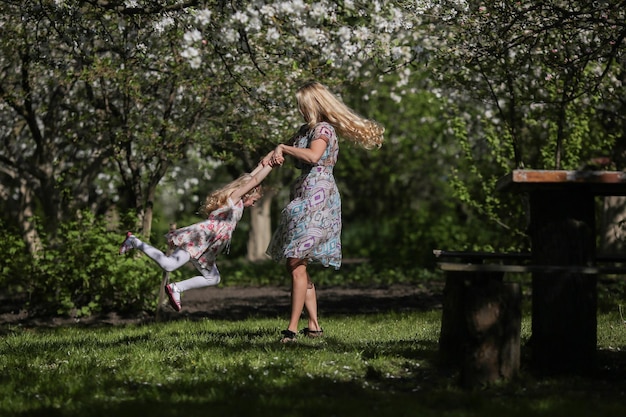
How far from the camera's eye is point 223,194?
7543 millimetres

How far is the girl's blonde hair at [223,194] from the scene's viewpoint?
754 centimetres

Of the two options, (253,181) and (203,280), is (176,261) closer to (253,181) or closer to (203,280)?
(203,280)

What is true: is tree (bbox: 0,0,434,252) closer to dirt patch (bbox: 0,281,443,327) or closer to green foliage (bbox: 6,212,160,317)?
green foliage (bbox: 6,212,160,317)

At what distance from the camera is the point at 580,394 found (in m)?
5.14

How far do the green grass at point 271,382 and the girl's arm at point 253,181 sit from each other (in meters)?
1.09

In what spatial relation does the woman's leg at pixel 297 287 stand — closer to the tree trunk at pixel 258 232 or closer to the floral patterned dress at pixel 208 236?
the floral patterned dress at pixel 208 236

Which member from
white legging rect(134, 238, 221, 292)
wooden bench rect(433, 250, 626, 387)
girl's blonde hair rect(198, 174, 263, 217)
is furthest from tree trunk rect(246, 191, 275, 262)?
wooden bench rect(433, 250, 626, 387)

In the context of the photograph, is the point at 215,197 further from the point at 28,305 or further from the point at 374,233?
the point at 374,233

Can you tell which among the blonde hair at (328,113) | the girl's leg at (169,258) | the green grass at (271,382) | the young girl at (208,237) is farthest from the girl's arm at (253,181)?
the green grass at (271,382)

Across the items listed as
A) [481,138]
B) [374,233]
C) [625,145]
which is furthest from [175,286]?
[374,233]

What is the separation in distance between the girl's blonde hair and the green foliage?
144 inches

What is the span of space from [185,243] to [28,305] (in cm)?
490

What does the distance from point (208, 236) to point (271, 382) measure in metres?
2.36

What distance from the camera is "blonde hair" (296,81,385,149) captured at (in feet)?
23.2
